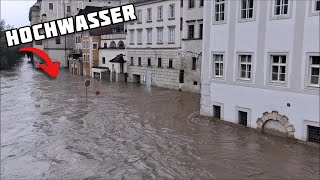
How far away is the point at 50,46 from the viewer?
72.4m

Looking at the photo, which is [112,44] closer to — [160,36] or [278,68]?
[160,36]

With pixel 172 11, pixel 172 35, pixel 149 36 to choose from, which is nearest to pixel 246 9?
pixel 172 35

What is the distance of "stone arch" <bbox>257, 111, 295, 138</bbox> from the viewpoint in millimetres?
15531

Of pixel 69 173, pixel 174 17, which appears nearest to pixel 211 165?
pixel 69 173

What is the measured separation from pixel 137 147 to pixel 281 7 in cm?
924

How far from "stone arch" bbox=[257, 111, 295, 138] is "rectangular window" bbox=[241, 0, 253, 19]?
502cm

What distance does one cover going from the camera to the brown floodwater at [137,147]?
12.4m

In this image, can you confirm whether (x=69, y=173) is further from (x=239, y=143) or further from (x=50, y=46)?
(x=50, y=46)

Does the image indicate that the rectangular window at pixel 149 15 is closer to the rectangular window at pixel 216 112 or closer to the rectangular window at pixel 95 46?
the rectangular window at pixel 95 46

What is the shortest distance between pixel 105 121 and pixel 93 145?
5226mm

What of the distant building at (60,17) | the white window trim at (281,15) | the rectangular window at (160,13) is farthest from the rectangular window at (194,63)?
the distant building at (60,17)

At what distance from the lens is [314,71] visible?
14.5 meters

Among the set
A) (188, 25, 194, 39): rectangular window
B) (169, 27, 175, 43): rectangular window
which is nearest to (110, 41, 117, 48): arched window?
(169, 27, 175, 43): rectangular window

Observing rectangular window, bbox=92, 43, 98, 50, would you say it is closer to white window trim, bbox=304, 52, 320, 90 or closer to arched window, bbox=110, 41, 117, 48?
arched window, bbox=110, 41, 117, 48
